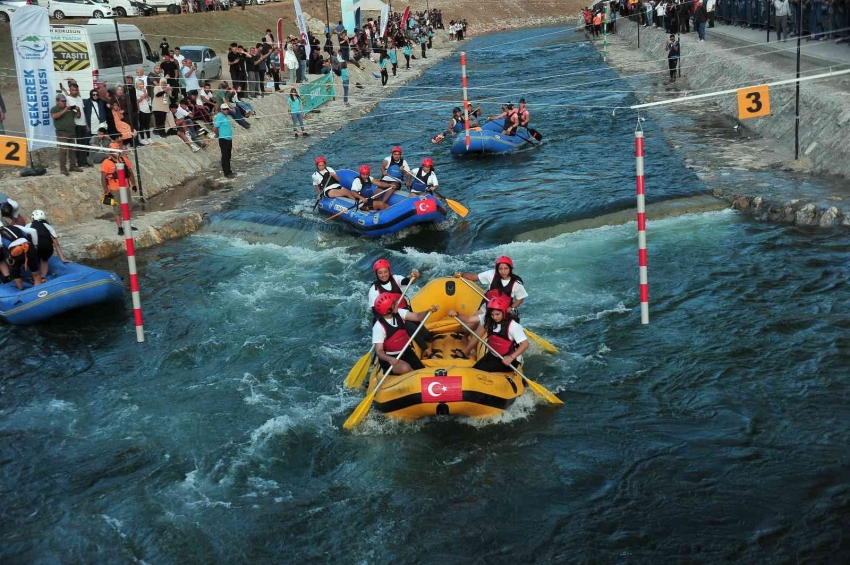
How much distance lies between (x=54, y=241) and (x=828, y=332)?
35.5ft

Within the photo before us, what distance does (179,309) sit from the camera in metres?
13.4

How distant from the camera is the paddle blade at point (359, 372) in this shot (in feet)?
34.1

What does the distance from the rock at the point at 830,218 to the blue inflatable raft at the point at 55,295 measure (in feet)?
35.0

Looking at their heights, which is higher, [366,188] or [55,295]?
[366,188]

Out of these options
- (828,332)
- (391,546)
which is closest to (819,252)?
(828,332)

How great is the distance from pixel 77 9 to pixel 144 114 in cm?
1832

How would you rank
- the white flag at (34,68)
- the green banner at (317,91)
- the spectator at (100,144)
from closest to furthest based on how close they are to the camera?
the white flag at (34,68), the spectator at (100,144), the green banner at (317,91)

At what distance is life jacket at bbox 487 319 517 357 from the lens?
375 inches

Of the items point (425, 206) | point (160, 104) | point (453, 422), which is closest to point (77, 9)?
point (160, 104)

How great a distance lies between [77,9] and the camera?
35.3m

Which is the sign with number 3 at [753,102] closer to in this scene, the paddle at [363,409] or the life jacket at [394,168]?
the life jacket at [394,168]

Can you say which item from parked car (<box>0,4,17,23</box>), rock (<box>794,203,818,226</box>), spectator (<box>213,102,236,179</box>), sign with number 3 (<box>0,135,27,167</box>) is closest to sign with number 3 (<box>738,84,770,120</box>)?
rock (<box>794,203,818,226</box>)

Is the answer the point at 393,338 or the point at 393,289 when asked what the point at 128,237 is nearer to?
the point at 393,289

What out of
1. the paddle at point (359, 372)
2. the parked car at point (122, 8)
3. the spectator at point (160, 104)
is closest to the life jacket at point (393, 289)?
the paddle at point (359, 372)
